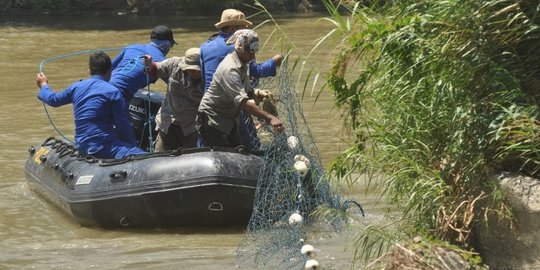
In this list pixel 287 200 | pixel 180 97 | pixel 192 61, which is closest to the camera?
pixel 287 200

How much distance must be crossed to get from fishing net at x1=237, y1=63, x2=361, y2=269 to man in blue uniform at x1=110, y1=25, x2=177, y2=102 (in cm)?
207

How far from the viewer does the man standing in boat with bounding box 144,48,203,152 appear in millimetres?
8703

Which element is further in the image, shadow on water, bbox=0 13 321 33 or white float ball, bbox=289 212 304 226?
shadow on water, bbox=0 13 321 33

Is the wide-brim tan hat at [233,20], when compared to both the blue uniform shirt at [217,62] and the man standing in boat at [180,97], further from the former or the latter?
the man standing in boat at [180,97]

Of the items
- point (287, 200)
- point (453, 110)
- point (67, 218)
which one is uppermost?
point (453, 110)

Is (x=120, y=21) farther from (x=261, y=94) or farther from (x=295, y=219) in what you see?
(x=295, y=219)

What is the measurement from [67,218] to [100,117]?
2.95ft

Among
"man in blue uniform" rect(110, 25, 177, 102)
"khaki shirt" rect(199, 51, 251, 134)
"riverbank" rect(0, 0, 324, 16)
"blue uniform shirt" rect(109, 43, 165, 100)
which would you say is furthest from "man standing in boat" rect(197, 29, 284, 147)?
"riverbank" rect(0, 0, 324, 16)

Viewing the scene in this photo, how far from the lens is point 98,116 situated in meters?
8.84

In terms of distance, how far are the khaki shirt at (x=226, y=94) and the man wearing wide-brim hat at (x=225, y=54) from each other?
225 mm

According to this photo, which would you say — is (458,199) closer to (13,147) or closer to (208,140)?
(208,140)

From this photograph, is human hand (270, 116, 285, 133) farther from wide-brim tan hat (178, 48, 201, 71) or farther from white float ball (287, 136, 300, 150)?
wide-brim tan hat (178, 48, 201, 71)

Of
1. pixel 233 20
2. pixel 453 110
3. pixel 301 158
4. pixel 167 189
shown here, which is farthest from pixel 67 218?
pixel 453 110

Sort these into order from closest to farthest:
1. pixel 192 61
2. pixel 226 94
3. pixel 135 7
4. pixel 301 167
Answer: pixel 301 167, pixel 226 94, pixel 192 61, pixel 135 7
